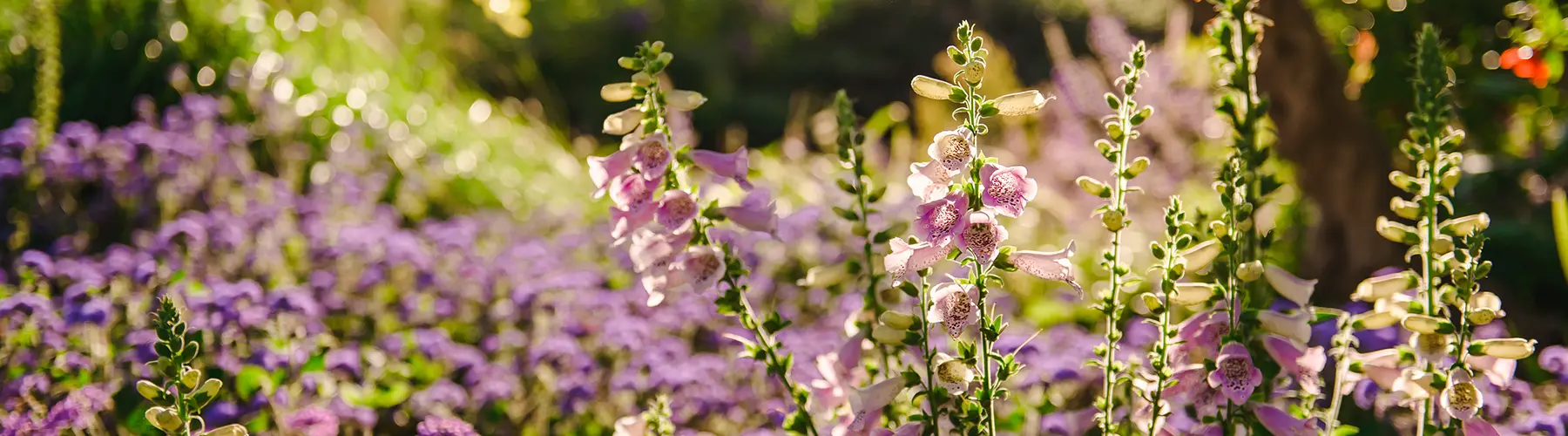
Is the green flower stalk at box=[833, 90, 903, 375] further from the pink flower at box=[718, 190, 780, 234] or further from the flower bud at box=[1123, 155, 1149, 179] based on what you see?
the flower bud at box=[1123, 155, 1149, 179]

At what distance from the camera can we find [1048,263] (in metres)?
1.26

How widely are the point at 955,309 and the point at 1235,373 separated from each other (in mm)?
340

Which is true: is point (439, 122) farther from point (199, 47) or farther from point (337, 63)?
point (199, 47)

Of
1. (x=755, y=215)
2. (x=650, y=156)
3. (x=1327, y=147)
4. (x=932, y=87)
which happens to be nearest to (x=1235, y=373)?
(x=932, y=87)

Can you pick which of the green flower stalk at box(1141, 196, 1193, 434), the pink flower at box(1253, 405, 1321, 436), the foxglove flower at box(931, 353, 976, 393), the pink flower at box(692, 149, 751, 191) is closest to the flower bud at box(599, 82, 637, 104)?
the pink flower at box(692, 149, 751, 191)

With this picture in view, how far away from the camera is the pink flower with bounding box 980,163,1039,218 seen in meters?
1.20

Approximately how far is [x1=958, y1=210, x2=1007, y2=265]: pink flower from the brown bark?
263 cm

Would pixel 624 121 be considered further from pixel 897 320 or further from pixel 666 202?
pixel 897 320

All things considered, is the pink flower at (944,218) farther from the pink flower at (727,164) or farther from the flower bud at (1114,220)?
the pink flower at (727,164)

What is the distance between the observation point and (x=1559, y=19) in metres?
2.66

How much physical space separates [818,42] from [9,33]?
8.57m

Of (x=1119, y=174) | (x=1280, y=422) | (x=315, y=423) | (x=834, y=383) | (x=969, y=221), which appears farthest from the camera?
(x=315, y=423)

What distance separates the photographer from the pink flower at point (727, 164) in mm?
1411

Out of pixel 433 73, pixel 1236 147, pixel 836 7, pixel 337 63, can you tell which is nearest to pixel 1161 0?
pixel 836 7
